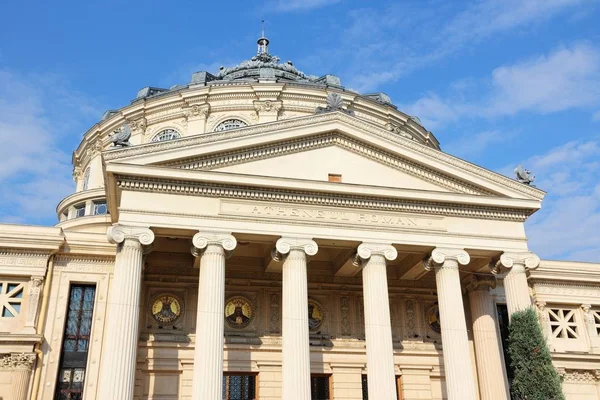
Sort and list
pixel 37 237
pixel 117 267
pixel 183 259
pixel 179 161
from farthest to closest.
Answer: pixel 183 259 → pixel 37 237 → pixel 179 161 → pixel 117 267

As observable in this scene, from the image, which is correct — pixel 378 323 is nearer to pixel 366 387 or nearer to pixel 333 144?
pixel 366 387

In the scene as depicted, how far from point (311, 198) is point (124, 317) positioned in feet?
23.5

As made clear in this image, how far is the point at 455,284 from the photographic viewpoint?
2178cm

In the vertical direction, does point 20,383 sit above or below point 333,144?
below

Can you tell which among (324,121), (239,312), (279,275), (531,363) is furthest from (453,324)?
(324,121)

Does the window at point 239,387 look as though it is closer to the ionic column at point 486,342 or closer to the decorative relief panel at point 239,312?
the decorative relief panel at point 239,312

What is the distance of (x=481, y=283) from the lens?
2442 cm

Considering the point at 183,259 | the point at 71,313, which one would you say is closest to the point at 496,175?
the point at 183,259

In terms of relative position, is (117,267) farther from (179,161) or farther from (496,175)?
(496,175)

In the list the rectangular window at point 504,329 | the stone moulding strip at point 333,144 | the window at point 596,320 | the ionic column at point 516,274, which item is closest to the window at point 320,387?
the ionic column at point 516,274

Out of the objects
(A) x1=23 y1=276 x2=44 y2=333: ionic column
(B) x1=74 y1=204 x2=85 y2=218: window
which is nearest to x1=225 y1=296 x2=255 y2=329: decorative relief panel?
(A) x1=23 y1=276 x2=44 y2=333: ionic column

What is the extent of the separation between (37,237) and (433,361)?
15.7 metres

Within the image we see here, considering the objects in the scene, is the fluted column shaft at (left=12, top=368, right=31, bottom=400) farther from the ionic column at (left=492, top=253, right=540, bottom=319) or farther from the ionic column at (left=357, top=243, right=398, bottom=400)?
the ionic column at (left=492, top=253, right=540, bottom=319)

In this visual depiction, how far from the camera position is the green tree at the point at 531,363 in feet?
62.8
